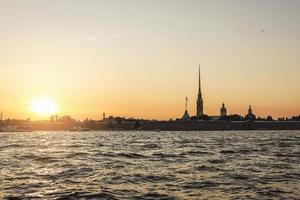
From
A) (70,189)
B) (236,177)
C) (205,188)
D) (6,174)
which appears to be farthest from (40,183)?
(236,177)

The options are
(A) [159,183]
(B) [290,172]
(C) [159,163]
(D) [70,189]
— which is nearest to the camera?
(D) [70,189]

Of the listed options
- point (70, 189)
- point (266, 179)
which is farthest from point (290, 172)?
point (70, 189)

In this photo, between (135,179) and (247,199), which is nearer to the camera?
(247,199)

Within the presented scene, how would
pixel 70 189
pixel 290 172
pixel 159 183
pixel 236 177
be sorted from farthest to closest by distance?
pixel 290 172, pixel 236 177, pixel 159 183, pixel 70 189

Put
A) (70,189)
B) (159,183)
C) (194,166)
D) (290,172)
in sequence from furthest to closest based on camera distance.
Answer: (194,166) → (290,172) → (159,183) → (70,189)

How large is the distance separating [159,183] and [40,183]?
657cm

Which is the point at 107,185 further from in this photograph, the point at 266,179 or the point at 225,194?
the point at 266,179

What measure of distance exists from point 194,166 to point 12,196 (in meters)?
17.1

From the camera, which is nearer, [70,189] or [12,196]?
[12,196]

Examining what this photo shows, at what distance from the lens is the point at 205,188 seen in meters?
26.8

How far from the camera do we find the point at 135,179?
30375mm

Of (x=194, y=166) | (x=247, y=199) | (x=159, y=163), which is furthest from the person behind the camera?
(x=159, y=163)

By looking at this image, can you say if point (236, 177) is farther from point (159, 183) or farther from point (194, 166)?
point (194, 166)

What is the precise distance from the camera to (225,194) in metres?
24.8
